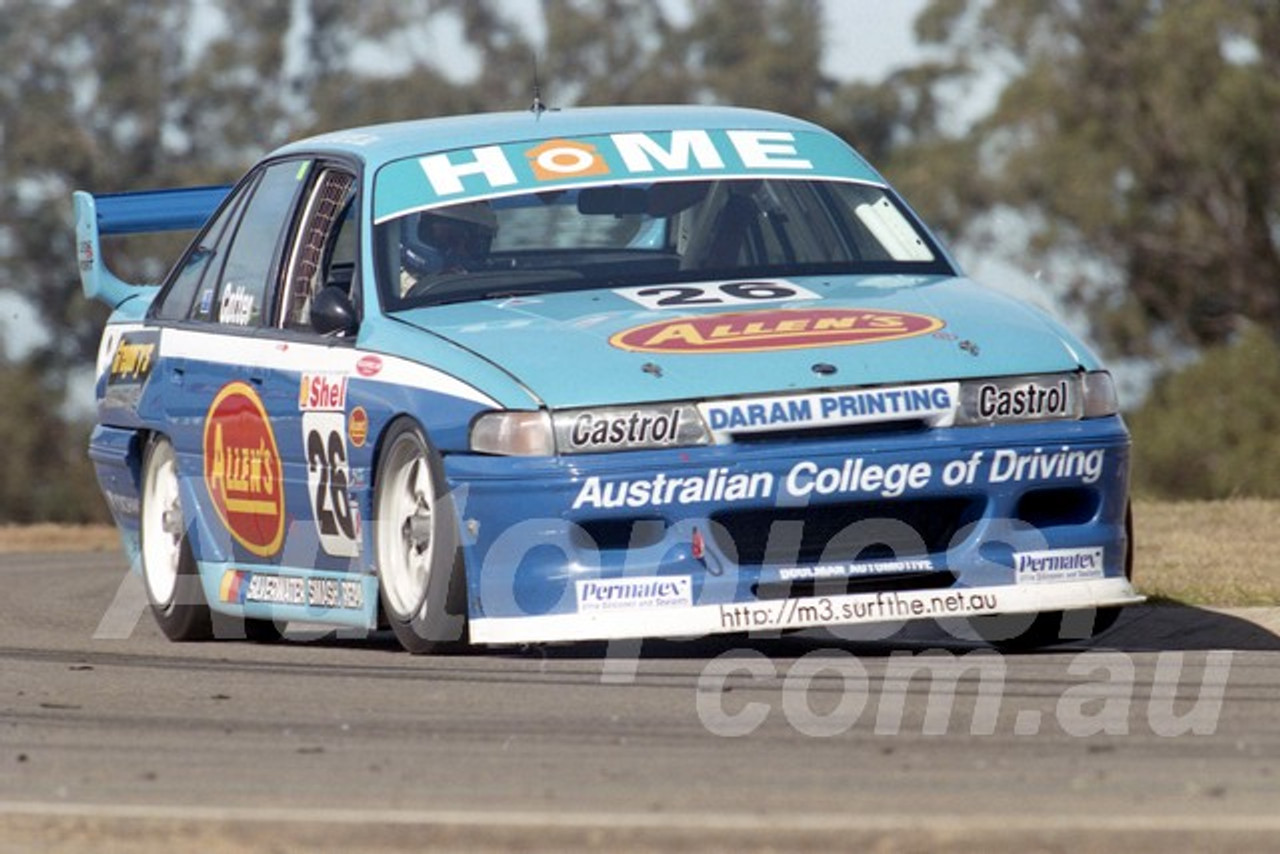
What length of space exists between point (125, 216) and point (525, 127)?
2.96 meters

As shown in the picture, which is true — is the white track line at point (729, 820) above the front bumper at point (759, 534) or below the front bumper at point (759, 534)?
above

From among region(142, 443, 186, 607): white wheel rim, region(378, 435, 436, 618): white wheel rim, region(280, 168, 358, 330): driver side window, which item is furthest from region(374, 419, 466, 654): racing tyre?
region(142, 443, 186, 607): white wheel rim

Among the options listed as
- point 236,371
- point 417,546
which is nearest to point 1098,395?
point 417,546

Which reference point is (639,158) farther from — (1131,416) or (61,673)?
(1131,416)

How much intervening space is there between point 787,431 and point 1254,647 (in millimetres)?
1557

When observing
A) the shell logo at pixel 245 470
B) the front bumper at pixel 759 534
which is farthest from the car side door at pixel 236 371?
the front bumper at pixel 759 534

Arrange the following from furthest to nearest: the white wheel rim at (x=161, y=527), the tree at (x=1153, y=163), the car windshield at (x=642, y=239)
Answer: the tree at (x=1153, y=163), the white wheel rim at (x=161, y=527), the car windshield at (x=642, y=239)

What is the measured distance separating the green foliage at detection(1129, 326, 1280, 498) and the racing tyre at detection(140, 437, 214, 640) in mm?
24851

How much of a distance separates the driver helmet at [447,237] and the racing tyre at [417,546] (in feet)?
2.44

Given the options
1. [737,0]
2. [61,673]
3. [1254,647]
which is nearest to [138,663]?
[61,673]

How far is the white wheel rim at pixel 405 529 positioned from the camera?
26.6 ft

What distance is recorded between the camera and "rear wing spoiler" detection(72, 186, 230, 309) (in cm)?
1155

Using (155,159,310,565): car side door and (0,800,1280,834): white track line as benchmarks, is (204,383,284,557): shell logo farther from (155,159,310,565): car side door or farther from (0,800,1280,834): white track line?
(0,800,1280,834): white track line

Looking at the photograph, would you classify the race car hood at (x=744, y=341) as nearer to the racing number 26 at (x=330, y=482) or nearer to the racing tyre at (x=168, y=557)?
the racing number 26 at (x=330, y=482)
